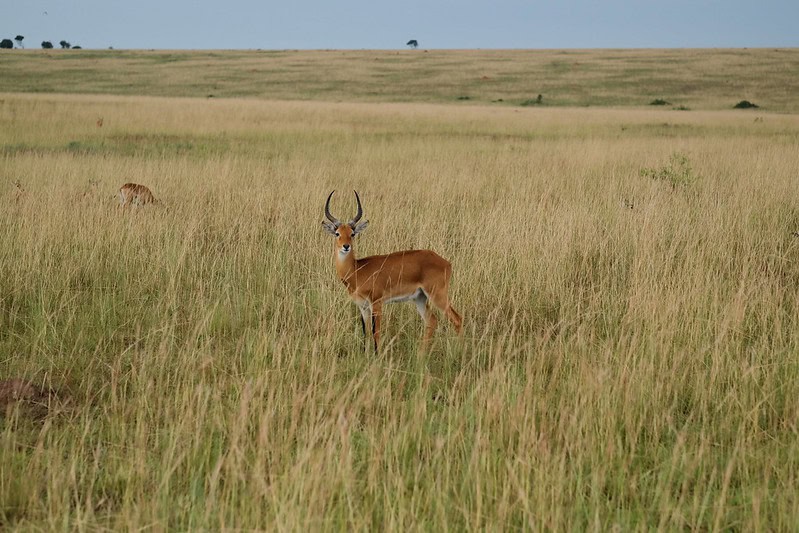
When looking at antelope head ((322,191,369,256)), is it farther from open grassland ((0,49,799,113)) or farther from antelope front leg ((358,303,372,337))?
open grassland ((0,49,799,113))

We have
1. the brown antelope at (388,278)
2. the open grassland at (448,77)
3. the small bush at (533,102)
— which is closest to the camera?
the brown antelope at (388,278)

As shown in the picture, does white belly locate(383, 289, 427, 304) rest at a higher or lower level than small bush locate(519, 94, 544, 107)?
lower

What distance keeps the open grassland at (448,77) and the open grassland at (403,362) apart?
38.2m

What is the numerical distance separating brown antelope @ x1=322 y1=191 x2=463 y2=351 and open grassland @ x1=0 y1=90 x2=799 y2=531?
224 mm

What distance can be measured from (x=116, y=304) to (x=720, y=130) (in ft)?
78.6

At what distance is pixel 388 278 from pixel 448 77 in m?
60.5

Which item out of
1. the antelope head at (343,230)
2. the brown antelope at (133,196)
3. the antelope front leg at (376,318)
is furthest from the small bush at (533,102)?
the antelope front leg at (376,318)

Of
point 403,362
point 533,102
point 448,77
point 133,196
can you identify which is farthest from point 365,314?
point 448,77

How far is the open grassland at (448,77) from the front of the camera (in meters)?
49.8

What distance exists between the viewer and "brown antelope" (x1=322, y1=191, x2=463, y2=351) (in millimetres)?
4879

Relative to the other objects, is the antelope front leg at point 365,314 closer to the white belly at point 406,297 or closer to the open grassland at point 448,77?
the white belly at point 406,297

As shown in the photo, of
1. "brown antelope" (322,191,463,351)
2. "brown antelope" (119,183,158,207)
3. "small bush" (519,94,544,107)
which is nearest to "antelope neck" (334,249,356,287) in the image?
"brown antelope" (322,191,463,351)

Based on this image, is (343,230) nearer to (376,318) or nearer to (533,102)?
(376,318)

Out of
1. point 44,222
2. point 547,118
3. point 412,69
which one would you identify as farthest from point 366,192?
point 412,69
